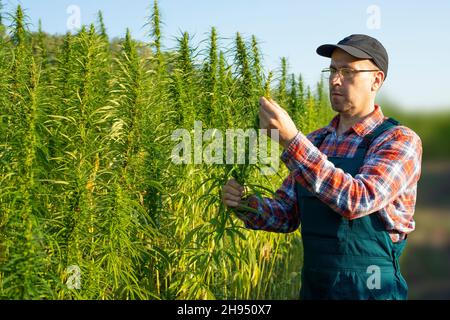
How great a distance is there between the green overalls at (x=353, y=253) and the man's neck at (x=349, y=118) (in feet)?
0.29

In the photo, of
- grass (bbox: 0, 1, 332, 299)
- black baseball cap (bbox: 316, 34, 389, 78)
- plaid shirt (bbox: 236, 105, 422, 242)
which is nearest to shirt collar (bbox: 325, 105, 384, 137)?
plaid shirt (bbox: 236, 105, 422, 242)

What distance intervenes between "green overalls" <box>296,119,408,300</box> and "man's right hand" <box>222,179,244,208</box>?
1.02ft

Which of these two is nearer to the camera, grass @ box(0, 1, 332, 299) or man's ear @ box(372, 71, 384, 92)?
man's ear @ box(372, 71, 384, 92)

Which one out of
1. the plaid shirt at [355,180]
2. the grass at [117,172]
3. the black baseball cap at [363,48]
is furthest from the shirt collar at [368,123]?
the grass at [117,172]

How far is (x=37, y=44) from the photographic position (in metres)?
5.71

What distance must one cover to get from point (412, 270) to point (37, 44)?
499cm

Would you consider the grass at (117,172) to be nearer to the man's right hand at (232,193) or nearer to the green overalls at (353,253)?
Answer: the man's right hand at (232,193)

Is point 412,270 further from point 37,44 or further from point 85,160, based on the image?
point 37,44

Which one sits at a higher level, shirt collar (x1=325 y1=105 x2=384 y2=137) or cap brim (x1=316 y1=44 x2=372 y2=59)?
cap brim (x1=316 y1=44 x2=372 y2=59)

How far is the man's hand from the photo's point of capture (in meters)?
1.84

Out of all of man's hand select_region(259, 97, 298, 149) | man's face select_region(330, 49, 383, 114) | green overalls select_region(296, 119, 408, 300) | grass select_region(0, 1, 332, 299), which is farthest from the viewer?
grass select_region(0, 1, 332, 299)

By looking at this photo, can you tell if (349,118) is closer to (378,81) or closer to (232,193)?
(378,81)

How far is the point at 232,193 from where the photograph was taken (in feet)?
7.68

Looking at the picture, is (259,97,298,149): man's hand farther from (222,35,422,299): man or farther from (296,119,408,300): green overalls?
(296,119,408,300): green overalls
